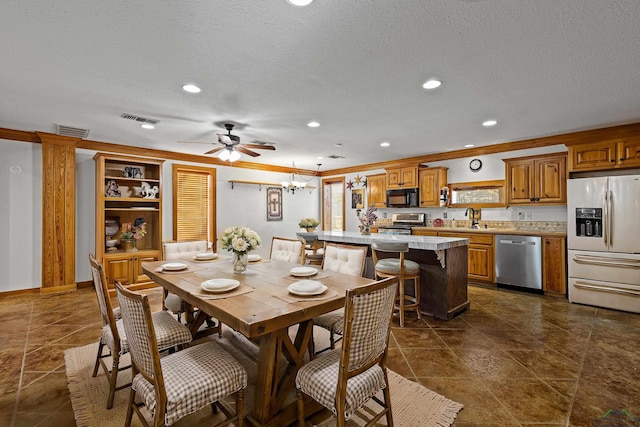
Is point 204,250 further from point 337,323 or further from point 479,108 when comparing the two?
point 479,108

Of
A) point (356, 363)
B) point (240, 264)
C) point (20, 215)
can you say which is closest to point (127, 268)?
point (20, 215)

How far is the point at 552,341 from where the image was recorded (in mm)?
3064

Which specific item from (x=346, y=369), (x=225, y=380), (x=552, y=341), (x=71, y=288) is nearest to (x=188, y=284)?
(x=225, y=380)

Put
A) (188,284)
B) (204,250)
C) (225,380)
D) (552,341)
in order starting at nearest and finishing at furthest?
(225,380) < (188,284) < (552,341) < (204,250)

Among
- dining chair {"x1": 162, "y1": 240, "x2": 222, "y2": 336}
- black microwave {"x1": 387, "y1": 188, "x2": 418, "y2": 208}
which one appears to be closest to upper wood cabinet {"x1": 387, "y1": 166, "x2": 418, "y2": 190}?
black microwave {"x1": 387, "y1": 188, "x2": 418, "y2": 208}

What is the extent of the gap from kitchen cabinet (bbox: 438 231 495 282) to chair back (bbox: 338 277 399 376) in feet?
13.6

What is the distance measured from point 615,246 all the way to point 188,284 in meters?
5.13

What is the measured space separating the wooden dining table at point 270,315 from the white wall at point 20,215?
12.5ft

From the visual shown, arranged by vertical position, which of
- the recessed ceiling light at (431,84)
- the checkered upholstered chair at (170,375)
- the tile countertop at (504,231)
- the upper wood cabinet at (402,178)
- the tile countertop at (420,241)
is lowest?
the checkered upholstered chair at (170,375)

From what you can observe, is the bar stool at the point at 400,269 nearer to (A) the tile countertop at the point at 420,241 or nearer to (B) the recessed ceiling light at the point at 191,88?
(A) the tile countertop at the point at 420,241

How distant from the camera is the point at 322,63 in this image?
2.44 m

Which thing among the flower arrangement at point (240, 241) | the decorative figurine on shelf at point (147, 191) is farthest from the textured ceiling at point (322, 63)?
the flower arrangement at point (240, 241)

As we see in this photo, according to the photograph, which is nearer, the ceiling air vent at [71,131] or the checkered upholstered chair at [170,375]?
the checkered upholstered chair at [170,375]

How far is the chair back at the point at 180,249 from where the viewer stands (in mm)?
3581
